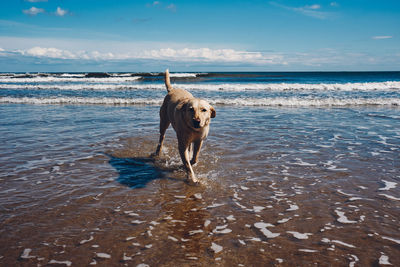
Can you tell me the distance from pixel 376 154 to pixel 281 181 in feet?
9.31

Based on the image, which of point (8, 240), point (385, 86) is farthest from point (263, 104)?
point (385, 86)

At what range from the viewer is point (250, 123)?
9.55 m

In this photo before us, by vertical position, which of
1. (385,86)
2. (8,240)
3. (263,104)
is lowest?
(8,240)

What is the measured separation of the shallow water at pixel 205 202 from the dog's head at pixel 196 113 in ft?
3.45

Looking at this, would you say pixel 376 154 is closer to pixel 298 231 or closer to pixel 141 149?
pixel 298 231

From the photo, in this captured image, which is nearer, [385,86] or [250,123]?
[250,123]

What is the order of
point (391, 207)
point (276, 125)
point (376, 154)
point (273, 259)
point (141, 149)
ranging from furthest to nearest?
point (276, 125) → point (141, 149) → point (376, 154) → point (391, 207) → point (273, 259)

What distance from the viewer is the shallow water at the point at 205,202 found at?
259 centimetres

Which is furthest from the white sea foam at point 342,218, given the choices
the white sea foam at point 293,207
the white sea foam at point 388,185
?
the white sea foam at point 388,185

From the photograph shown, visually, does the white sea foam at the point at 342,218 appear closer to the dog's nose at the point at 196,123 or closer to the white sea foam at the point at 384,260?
the white sea foam at the point at 384,260

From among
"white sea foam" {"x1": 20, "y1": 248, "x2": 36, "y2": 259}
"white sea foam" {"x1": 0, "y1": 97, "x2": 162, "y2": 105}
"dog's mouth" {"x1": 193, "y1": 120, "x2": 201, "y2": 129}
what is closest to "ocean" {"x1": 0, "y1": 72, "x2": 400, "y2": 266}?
"white sea foam" {"x1": 20, "y1": 248, "x2": 36, "y2": 259}

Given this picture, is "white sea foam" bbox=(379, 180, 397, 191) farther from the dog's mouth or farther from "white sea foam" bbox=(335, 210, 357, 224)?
the dog's mouth

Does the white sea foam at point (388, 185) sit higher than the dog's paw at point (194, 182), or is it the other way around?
the white sea foam at point (388, 185)

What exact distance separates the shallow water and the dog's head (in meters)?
1.05
